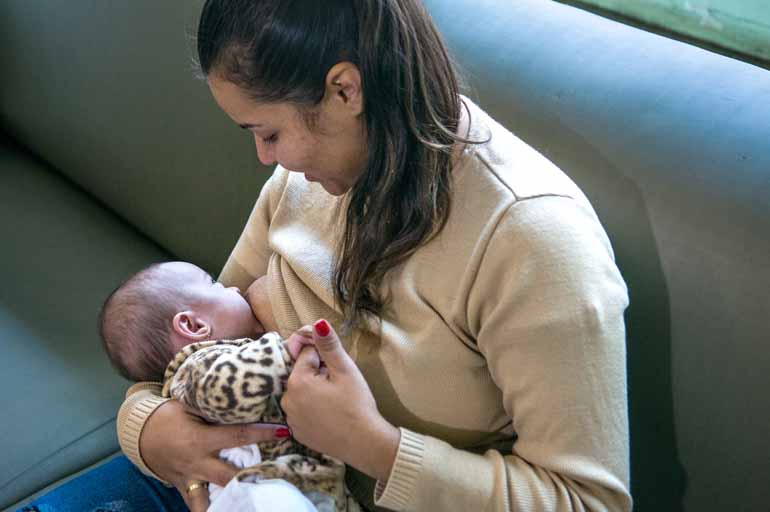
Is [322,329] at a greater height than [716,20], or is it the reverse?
[716,20]

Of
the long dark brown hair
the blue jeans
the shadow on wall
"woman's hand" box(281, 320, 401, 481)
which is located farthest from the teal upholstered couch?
"woman's hand" box(281, 320, 401, 481)

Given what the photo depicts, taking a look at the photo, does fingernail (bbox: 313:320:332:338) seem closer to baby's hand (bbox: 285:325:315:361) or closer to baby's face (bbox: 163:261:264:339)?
baby's hand (bbox: 285:325:315:361)

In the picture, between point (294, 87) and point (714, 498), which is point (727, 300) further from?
point (294, 87)

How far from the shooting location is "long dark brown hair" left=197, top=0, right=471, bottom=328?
→ 3.17ft

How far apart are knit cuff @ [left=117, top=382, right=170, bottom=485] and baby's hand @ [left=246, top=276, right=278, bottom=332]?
8.0 inches

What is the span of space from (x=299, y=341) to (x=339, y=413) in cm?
12

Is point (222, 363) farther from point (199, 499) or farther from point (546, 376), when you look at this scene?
point (546, 376)

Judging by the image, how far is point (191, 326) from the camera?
134cm

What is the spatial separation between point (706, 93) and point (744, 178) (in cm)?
16

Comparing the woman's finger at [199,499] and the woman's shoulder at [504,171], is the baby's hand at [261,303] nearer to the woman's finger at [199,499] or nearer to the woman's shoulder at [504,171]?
the woman's finger at [199,499]

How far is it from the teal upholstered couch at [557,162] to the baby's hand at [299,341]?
45 centimetres

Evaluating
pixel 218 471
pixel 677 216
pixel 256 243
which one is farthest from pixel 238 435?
pixel 677 216

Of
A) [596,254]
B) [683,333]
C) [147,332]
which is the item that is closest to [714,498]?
[683,333]

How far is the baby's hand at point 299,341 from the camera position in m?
1.06
